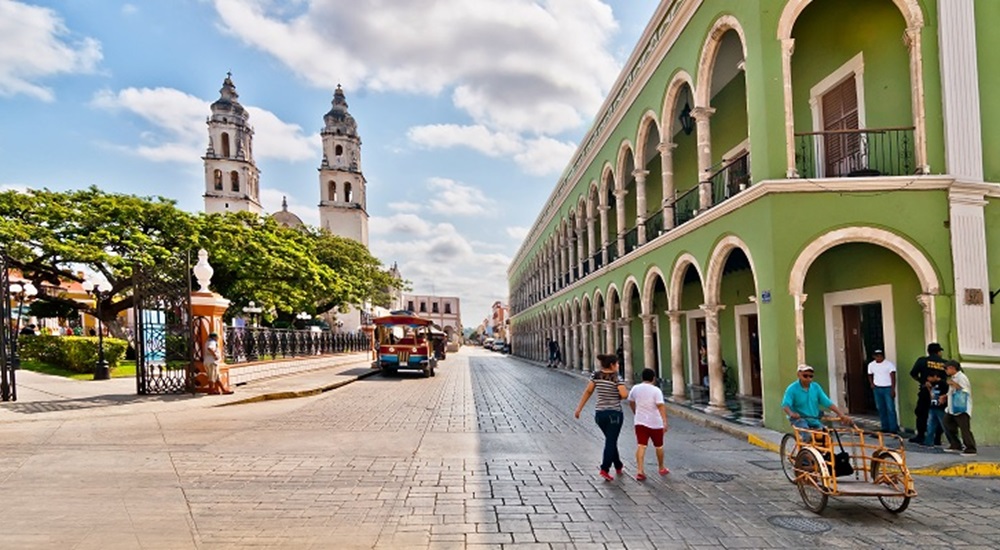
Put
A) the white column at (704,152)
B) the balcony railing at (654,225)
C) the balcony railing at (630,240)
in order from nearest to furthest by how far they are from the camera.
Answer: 1. the white column at (704,152)
2. the balcony railing at (654,225)
3. the balcony railing at (630,240)

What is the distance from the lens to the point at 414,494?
6449 millimetres

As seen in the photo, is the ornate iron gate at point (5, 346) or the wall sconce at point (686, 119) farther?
the wall sconce at point (686, 119)

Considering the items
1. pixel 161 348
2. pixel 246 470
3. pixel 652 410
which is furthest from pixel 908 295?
pixel 161 348

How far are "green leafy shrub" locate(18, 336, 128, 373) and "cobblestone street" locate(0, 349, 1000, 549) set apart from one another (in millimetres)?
11766

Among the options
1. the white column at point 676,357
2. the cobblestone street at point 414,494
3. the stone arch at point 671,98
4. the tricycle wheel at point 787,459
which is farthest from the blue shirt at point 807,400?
the stone arch at point 671,98

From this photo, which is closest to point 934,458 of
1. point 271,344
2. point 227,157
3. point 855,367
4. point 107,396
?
point 855,367

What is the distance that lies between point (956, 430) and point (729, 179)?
6661 millimetres

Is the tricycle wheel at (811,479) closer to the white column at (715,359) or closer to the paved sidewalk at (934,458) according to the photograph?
the paved sidewalk at (934,458)

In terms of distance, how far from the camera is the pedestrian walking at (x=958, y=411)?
8297 millimetres

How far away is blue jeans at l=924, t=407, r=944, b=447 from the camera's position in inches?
339

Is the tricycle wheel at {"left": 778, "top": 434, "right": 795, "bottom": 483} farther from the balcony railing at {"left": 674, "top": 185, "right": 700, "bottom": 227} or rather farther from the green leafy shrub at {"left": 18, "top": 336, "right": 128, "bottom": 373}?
the green leafy shrub at {"left": 18, "top": 336, "right": 128, "bottom": 373}

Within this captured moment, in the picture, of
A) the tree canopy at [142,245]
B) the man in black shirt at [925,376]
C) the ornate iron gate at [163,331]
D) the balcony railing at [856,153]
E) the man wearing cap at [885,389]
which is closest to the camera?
the man in black shirt at [925,376]

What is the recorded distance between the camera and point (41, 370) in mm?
22000

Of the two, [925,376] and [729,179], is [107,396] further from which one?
[925,376]
